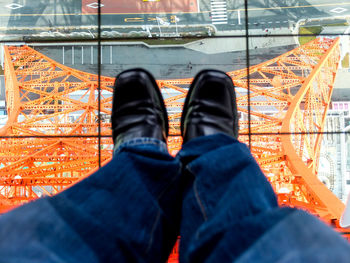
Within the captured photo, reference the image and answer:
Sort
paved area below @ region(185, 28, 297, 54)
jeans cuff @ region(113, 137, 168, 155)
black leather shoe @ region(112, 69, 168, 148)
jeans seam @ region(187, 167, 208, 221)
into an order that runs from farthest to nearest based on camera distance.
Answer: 1. paved area below @ region(185, 28, 297, 54)
2. black leather shoe @ region(112, 69, 168, 148)
3. jeans cuff @ region(113, 137, 168, 155)
4. jeans seam @ region(187, 167, 208, 221)

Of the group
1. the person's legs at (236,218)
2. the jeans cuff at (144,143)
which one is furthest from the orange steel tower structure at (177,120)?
the person's legs at (236,218)

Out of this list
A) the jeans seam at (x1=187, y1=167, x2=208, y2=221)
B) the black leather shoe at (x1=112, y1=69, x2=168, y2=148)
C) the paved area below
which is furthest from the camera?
the paved area below

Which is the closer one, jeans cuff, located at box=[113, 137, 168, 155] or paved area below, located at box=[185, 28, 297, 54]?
jeans cuff, located at box=[113, 137, 168, 155]

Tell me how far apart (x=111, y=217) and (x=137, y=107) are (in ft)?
1.61

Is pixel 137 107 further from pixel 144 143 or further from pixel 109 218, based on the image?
pixel 109 218

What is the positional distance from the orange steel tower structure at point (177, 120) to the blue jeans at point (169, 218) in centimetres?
76

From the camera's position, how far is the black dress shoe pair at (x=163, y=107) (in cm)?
83

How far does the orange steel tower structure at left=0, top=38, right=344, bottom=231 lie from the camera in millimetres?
1422

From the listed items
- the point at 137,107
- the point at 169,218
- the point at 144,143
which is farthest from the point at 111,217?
the point at 137,107

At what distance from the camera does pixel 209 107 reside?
2.98ft

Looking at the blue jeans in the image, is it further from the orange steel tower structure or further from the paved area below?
the paved area below

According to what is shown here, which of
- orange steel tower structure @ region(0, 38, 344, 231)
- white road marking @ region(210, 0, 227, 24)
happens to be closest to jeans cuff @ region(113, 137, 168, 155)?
orange steel tower structure @ region(0, 38, 344, 231)

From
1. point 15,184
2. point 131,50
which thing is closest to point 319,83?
point 131,50

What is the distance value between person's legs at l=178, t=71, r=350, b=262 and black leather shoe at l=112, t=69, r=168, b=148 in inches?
7.6
